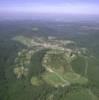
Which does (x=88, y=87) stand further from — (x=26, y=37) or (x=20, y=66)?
(x=26, y=37)

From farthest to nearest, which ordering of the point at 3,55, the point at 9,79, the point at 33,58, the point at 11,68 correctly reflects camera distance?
the point at 3,55 < the point at 33,58 < the point at 11,68 < the point at 9,79

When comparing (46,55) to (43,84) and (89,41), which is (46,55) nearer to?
(43,84)

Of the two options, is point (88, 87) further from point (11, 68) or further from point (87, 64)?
point (11, 68)

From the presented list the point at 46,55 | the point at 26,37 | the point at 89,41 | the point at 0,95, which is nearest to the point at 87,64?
the point at 46,55

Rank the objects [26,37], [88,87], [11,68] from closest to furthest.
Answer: [88,87] → [11,68] → [26,37]

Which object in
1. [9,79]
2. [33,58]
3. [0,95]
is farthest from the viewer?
[33,58]

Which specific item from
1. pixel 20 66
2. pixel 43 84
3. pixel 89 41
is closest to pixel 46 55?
pixel 20 66

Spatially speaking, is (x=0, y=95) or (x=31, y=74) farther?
(x=31, y=74)

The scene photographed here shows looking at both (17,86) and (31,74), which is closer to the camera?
(17,86)

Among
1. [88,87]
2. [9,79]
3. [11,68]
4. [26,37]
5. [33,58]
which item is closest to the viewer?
[88,87]
